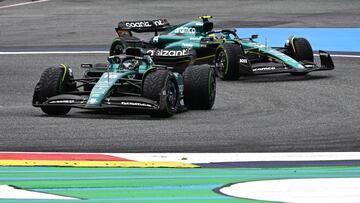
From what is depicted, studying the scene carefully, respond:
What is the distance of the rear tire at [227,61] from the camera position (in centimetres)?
1962

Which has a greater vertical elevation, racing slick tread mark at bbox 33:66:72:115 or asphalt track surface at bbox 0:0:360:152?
racing slick tread mark at bbox 33:66:72:115

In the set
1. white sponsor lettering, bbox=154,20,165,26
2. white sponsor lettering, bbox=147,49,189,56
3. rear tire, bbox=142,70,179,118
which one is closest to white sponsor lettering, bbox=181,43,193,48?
white sponsor lettering, bbox=154,20,165,26

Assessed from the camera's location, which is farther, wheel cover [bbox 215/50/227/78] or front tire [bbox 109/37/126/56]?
front tire [bbox 109/37/126/56]

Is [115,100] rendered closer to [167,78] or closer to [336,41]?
[167,78]

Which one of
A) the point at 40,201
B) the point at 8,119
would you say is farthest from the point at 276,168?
the point at 8,119

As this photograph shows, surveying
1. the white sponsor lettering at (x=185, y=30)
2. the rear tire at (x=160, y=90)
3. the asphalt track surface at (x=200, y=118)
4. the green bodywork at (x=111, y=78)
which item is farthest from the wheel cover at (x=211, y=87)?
the white sponsor lettering at (x=185, y=30)

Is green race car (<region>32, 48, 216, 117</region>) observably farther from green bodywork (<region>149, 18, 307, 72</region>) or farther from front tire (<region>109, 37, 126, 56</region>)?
front tire (<region>109, 37, 126, 56</region>)

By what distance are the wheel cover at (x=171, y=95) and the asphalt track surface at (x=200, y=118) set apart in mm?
188

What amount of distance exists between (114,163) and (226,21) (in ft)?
72.0

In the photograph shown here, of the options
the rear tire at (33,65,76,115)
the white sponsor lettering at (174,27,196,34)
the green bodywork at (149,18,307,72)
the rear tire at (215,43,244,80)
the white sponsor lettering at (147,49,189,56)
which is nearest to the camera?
the rear tire at (33,65,76,115)

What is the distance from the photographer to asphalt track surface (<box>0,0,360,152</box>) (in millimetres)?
12391

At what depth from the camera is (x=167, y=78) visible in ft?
48.4

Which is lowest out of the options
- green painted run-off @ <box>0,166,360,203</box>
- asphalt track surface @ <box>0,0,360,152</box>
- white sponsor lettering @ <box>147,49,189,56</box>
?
asphalt track surface @ <box>0,0,360,152</box>

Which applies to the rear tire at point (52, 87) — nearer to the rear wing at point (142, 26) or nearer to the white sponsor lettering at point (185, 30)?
the rear wing at point (142, 26)
